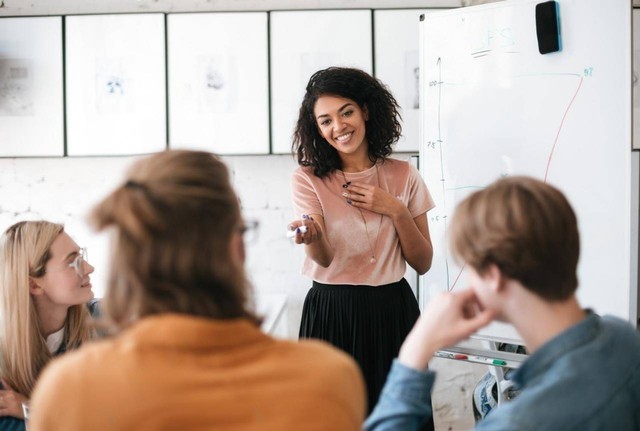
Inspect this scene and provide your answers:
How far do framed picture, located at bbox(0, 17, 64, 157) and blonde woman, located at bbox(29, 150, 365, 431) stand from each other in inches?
85.5

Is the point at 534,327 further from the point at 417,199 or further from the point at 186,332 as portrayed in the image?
the point at 417,199

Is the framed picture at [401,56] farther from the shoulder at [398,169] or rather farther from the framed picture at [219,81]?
the shoulder at [398,169]

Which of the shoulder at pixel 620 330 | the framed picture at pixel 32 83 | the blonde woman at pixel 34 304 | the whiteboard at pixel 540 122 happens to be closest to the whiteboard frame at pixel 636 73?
the whiteboard at pixel 540 122

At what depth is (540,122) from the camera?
188cm

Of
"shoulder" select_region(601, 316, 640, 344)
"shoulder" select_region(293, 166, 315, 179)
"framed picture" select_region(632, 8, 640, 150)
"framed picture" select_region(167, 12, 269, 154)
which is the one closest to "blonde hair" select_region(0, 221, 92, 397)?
"shoulder" select_region(293, 166, 315, 179)

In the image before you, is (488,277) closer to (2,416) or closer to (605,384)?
(605,384)

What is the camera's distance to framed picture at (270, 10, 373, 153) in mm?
2627

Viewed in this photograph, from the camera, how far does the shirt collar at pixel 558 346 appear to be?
2.75 ft

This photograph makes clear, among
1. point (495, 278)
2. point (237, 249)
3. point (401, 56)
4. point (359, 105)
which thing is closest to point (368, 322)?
point (359, 105)

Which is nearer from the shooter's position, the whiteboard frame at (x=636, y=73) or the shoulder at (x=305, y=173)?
the shoulder at (x=305, y=173)

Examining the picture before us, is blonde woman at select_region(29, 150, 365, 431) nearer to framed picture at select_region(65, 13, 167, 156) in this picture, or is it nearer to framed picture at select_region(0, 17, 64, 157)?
framed picture at select_region(65, 13, 167, 156)

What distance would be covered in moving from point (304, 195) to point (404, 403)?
0.96m

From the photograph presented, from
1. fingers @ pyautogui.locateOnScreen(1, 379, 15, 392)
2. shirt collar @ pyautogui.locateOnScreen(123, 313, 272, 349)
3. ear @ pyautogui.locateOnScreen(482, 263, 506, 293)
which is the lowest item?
fingers @ pyautogui.locateOnScreen(1, 379, 15, 392)

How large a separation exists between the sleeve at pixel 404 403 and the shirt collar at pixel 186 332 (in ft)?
0.96
